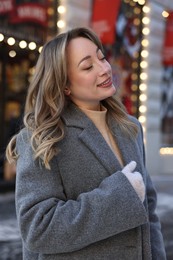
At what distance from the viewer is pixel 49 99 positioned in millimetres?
1727

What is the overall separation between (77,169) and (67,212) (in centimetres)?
19

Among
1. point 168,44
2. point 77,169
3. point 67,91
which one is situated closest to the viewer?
point 77,169

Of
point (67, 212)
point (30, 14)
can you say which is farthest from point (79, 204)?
point (30, 14)

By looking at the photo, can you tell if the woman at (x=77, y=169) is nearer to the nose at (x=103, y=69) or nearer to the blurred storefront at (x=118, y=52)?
the nose at (x=103, y=69)

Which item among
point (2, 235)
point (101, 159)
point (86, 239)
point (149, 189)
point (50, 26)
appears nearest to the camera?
point (86, 239)

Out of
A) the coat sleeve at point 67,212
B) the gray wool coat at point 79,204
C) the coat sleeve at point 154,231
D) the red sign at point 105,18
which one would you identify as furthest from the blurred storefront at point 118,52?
the coat sleeve at point 67,212

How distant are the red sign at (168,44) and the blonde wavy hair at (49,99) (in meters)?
9.38

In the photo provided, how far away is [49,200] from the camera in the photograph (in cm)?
156

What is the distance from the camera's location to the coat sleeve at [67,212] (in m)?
1.54

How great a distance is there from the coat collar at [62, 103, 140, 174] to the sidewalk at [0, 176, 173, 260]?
2.91 m

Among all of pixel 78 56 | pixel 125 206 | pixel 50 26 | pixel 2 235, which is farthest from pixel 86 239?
pixel 50 26

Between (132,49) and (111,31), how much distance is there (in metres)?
1.94

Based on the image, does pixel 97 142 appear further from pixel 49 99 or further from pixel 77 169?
pixel 49 99

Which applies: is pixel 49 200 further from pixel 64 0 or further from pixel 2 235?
pixel 64 0
